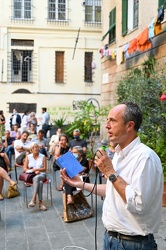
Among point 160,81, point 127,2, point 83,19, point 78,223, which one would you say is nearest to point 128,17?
point 127,2

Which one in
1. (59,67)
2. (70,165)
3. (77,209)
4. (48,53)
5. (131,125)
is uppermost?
(48,53)

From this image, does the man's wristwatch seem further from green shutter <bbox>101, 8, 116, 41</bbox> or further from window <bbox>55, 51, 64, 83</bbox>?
window <bbox>55, 51, 64, 83</bbox>

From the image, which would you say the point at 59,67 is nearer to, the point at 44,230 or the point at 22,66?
the point at 22,66

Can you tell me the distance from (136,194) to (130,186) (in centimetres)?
7

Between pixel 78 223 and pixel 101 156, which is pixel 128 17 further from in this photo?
pixel 101 156

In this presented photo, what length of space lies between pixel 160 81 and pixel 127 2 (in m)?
6.61

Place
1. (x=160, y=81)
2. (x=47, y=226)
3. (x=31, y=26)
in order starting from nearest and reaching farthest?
1. (x=47, y=226)
2. (x=160, y=81)
3. (x=31, y=26)

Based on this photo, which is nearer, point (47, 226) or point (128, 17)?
point (47, 226)

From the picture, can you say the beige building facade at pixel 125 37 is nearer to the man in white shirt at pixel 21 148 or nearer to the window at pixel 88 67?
the man in white shirt at pixel 21 148

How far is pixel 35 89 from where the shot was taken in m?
23.8

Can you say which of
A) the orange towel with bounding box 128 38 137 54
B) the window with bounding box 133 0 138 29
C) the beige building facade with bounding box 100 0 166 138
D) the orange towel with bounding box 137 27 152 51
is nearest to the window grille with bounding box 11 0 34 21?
the beige building facade with bounding box 100 0 166 138

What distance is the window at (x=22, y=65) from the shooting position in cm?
2394

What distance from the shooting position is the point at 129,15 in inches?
535

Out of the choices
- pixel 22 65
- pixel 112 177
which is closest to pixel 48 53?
pixel 22 65
